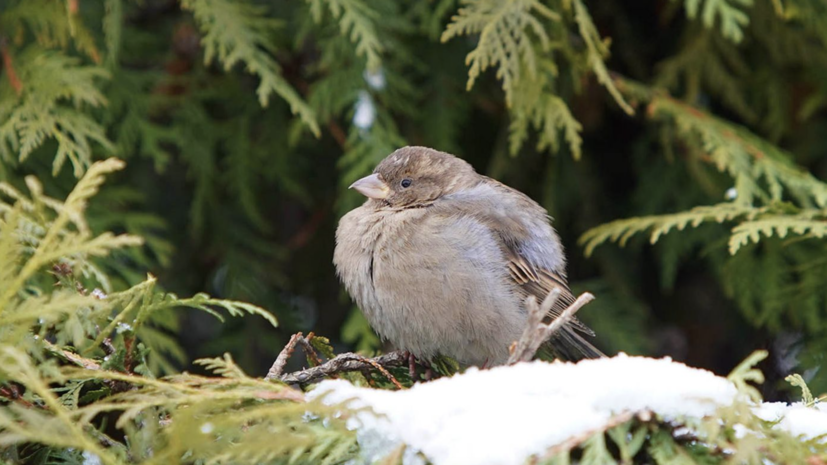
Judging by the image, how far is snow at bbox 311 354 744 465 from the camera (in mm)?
1550

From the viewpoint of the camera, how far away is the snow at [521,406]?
155cm

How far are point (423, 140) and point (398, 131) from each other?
0.17 m

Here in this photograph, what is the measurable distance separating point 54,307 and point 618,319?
3.01 metres

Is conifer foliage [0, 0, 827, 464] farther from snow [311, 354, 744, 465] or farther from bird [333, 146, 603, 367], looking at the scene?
snow [311, 354, 744, 465]

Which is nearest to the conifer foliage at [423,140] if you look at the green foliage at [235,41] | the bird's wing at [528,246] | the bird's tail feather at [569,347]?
the green foliage at [235,41]

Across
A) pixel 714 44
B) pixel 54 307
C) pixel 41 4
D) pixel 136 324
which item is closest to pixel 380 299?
pixel 136 324

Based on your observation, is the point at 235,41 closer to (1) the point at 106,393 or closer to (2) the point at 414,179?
(2) the point at 414,179

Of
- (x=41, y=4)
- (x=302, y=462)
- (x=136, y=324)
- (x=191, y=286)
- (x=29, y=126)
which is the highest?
(x=41, y=4)

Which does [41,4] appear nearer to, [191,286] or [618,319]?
[191,286]

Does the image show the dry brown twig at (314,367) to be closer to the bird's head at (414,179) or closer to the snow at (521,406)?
the snow at (521,406)

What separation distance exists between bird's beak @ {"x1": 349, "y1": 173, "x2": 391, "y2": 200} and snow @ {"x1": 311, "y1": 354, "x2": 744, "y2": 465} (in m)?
1.73

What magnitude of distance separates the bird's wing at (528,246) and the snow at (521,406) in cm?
144

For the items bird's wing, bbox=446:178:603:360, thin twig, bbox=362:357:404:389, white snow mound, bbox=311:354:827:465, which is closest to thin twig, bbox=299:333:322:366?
thin twig, bbox=362:357:404:389

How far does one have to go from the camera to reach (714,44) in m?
4.02
